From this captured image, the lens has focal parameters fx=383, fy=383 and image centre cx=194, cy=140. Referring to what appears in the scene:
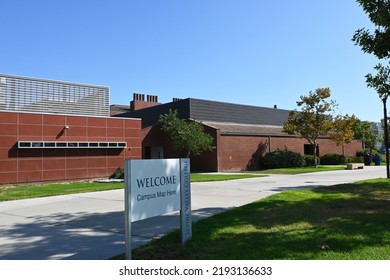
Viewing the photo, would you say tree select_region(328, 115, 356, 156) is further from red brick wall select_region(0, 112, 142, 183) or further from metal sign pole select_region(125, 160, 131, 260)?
metal sign pole select_region(125, 160, 131, 260)

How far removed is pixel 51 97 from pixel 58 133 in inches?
119

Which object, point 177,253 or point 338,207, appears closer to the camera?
point 177,253

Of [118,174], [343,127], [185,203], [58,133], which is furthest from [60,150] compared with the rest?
[343,127]

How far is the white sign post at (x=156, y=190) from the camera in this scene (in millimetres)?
Answer: 5422

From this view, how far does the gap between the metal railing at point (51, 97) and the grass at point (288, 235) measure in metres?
18.4

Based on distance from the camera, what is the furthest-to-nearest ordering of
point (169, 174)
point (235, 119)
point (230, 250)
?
1. point (235, 119)
2. point (169, 174)
3. point (230, 250)

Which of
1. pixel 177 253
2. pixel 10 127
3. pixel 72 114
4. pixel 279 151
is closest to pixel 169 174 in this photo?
pixel 177 253

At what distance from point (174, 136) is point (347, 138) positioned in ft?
51.9

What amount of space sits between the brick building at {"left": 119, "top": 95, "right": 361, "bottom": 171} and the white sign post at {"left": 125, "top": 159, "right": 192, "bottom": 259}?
25132 mm

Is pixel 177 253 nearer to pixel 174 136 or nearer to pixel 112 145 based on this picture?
pixel 112 145

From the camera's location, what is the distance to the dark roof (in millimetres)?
35250

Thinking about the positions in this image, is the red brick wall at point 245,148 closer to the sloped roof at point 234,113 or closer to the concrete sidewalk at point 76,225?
the sloped roof at point 234,113

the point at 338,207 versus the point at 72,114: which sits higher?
the point at 72,114

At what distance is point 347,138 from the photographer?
3456 cm
